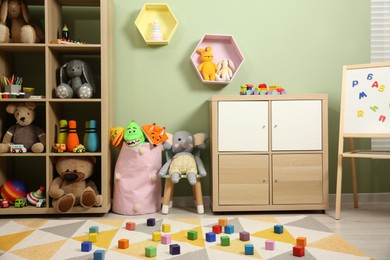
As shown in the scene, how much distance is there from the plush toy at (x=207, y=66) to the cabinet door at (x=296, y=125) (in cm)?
51

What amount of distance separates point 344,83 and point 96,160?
1.74 m

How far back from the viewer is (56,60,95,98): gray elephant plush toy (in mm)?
2746

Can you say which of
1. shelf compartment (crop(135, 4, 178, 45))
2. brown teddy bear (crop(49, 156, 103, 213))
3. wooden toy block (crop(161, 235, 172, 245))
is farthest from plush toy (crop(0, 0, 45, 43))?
wooden toy block (crop(161, 235, 172, 245))

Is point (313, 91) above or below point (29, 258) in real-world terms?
above

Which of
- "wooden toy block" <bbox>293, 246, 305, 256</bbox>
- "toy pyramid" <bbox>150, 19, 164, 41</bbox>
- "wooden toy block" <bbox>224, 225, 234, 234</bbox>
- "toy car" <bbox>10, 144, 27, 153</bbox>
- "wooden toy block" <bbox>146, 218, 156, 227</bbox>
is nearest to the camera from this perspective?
"wooden toy block" <bbox>293, 246, 305, 256</bbox>

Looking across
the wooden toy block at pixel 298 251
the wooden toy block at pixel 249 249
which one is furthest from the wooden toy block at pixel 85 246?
the wooden toy block at pixel 298 251

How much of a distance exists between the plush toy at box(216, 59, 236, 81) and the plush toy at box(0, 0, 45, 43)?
1200 millimetres

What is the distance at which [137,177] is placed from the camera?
2.82 metres

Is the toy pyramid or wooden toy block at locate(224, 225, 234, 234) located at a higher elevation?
the toy pyramid

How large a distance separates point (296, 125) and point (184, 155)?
761 mm

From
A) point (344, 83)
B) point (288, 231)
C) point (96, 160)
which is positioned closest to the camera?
point (288, 231)

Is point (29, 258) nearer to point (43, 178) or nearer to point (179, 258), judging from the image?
point (179, 258)

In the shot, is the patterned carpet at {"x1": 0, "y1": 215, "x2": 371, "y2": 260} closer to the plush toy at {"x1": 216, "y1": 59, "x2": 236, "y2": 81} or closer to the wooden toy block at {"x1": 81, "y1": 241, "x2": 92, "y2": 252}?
the wooden toy block at {"x1": 81, "y1": 241, "x2": 92, "y2": 252}

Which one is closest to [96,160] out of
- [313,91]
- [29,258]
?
[29,258]
